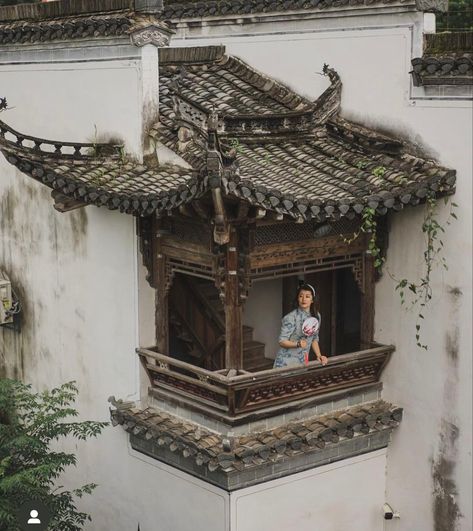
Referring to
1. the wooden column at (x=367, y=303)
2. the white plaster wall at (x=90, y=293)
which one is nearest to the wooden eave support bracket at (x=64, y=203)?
the white plaster wall at (x=90, y=293)

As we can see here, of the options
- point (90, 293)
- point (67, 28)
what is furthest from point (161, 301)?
point (67, 28)

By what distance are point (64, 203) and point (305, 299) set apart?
279cm

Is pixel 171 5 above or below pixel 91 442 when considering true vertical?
above

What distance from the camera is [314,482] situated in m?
12.0

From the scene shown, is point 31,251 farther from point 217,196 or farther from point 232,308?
point 217,196

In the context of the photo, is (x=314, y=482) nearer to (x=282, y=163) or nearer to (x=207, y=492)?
(x=207, y=492)

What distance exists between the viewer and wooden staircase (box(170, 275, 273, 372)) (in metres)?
13.7

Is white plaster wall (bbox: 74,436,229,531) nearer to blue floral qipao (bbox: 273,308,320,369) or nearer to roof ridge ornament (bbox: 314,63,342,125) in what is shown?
blue floral qipao (bbox: 273,308,320,369)

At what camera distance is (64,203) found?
40.5 ft

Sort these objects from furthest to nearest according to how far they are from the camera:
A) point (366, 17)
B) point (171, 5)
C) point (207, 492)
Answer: point (171, 5) < point (366, 17) < point (207, 492)

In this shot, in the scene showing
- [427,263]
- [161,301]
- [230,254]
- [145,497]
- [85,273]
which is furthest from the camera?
[85,273]

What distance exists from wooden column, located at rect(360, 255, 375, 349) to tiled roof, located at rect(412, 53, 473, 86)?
6.67ft

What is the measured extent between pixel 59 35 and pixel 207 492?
5362 mm

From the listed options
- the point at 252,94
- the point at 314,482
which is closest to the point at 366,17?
the point at 252,94
